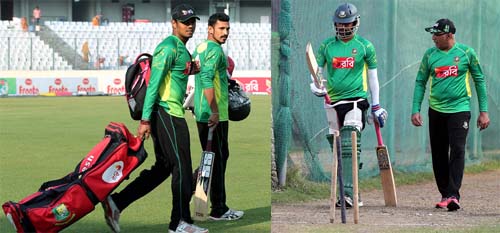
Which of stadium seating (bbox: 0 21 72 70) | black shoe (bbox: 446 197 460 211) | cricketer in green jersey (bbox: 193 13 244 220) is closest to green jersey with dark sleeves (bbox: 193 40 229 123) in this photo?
cricketer in green jersey (bbox: 193 13 244 220)

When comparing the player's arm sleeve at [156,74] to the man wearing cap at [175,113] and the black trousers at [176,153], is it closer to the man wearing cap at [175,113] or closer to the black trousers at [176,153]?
the man wearing cap at [175,113]

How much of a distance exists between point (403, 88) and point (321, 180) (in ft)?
7.71

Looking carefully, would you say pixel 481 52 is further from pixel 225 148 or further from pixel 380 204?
pixel 225 148

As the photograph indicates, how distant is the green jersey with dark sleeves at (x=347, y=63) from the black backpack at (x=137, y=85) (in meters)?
1.99

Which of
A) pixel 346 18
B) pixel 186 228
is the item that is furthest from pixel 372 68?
pixel 186 228

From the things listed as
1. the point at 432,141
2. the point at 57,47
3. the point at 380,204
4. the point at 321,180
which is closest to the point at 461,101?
the point at 432,141

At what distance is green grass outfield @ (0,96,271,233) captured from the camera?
793cm

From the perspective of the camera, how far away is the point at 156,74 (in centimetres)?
675

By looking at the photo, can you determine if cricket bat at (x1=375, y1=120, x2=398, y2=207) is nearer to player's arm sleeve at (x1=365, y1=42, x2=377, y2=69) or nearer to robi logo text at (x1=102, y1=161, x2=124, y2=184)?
player's arm sleeve at (x1=365, y1=42, x2=377, y2=69)

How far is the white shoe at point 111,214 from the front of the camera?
23.4 ft

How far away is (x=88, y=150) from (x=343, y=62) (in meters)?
7.05

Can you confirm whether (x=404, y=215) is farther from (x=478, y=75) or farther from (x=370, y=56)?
(x=478, y=75)

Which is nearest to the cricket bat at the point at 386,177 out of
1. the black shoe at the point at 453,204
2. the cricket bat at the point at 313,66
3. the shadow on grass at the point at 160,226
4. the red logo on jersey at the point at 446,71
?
the black shoe at the point at 453,204

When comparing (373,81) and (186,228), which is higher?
(373,81)
